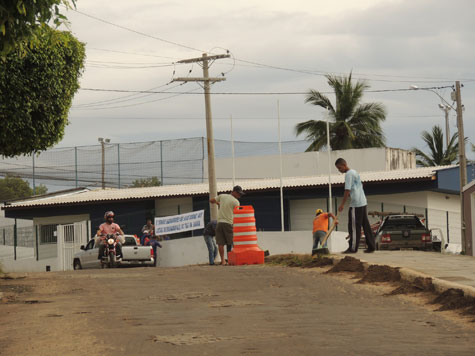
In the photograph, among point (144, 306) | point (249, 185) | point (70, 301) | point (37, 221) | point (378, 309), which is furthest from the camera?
point (37, 221)

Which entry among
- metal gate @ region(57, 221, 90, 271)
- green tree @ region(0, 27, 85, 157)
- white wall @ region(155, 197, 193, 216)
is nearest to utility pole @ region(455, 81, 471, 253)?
white wall @ region(155, 197, 193, 216)

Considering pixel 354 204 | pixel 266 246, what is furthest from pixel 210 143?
pixel 354 204

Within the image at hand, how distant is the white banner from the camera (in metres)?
34.3

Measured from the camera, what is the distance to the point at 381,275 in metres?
12.7

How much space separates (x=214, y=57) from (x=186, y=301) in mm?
26245

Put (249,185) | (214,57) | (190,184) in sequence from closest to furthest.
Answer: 1. (214,57)
2. (249,185)
3. (190,184)

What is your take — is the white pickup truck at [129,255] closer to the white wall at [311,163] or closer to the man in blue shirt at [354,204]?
the man in blue shirt at [354,204]

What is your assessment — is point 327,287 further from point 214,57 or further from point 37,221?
point 37,221

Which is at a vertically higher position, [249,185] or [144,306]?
[249,185]

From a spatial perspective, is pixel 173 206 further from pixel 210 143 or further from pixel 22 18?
pixel 22 18

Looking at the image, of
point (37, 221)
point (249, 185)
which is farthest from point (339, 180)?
point (37, 221)

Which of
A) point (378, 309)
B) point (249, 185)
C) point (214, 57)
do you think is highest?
point (214, 57)

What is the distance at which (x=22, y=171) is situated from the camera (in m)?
52.4

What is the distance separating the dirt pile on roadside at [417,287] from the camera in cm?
1079
